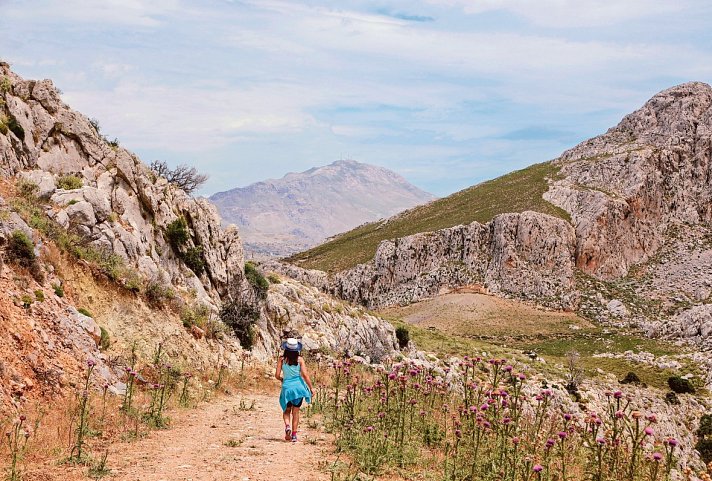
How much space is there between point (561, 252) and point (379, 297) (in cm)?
3013

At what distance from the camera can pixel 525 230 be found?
84.9m

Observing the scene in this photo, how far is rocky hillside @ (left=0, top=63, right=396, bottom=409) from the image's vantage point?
479 inches

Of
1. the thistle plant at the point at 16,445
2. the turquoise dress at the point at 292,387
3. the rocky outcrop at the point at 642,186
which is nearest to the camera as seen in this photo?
the thistle plant at the point at 16,445

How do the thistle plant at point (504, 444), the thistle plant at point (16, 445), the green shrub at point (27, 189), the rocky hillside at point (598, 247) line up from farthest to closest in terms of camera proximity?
the rocky hillside at point (598, 247), the green shrub at point (27, 189), the thistle plant at point (16, 445), the thistle plant at point (504, 444)

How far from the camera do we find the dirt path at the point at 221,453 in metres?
7.96

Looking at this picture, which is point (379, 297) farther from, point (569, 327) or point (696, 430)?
point (696, 430)

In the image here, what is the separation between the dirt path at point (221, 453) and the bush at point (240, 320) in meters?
8.06

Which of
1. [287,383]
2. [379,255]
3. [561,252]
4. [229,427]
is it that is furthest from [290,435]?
[379,255]

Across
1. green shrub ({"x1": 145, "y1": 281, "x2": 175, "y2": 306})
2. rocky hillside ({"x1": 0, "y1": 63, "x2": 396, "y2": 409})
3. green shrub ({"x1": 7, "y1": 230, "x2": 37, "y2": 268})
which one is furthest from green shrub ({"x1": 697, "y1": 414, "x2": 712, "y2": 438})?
green shrub ({"x1": 7, "y1": 230, "x2": 37, "y2": 268})

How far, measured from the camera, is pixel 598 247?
8369cm

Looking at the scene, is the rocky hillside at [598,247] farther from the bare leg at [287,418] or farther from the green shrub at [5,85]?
the green shrub at [5,85]

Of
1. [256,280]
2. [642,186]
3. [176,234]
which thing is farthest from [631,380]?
[642,186]

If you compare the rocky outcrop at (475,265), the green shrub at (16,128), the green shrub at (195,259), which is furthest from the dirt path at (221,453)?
the rocky outcrop at (475,265)

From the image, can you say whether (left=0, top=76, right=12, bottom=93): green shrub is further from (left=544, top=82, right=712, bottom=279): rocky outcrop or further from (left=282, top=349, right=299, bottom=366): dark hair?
(left=544, top=82, right=712, bottom=279): rocky outcrop
